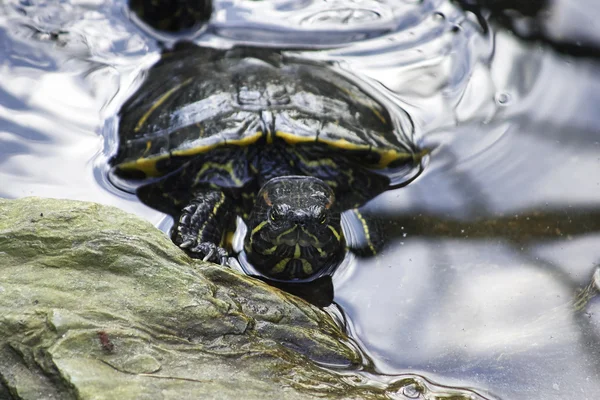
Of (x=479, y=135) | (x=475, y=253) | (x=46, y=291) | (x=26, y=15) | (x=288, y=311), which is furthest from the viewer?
(x=26, y=15)

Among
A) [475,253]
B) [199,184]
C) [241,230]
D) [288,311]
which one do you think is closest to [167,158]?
[199,184]

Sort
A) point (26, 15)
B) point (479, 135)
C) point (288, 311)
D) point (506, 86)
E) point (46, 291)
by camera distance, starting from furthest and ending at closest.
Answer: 1. point (26, 15)
2. point (506, 86)
3. point (479, 135)
4. point (288, 311)
5. point (46, 291)

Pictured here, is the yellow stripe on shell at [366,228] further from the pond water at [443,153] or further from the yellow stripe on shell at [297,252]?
the yellow stripe on shell at [297,252]

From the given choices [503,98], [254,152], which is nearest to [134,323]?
[254,152]

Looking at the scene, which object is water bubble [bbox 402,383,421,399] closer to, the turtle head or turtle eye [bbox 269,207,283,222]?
the turtle head

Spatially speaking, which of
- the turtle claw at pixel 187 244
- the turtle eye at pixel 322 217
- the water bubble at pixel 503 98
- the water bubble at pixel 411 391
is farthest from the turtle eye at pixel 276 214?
the water bubble at pixel 503 98

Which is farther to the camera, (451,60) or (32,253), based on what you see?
(451,60)

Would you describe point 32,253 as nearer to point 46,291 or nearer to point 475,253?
point 46,291
